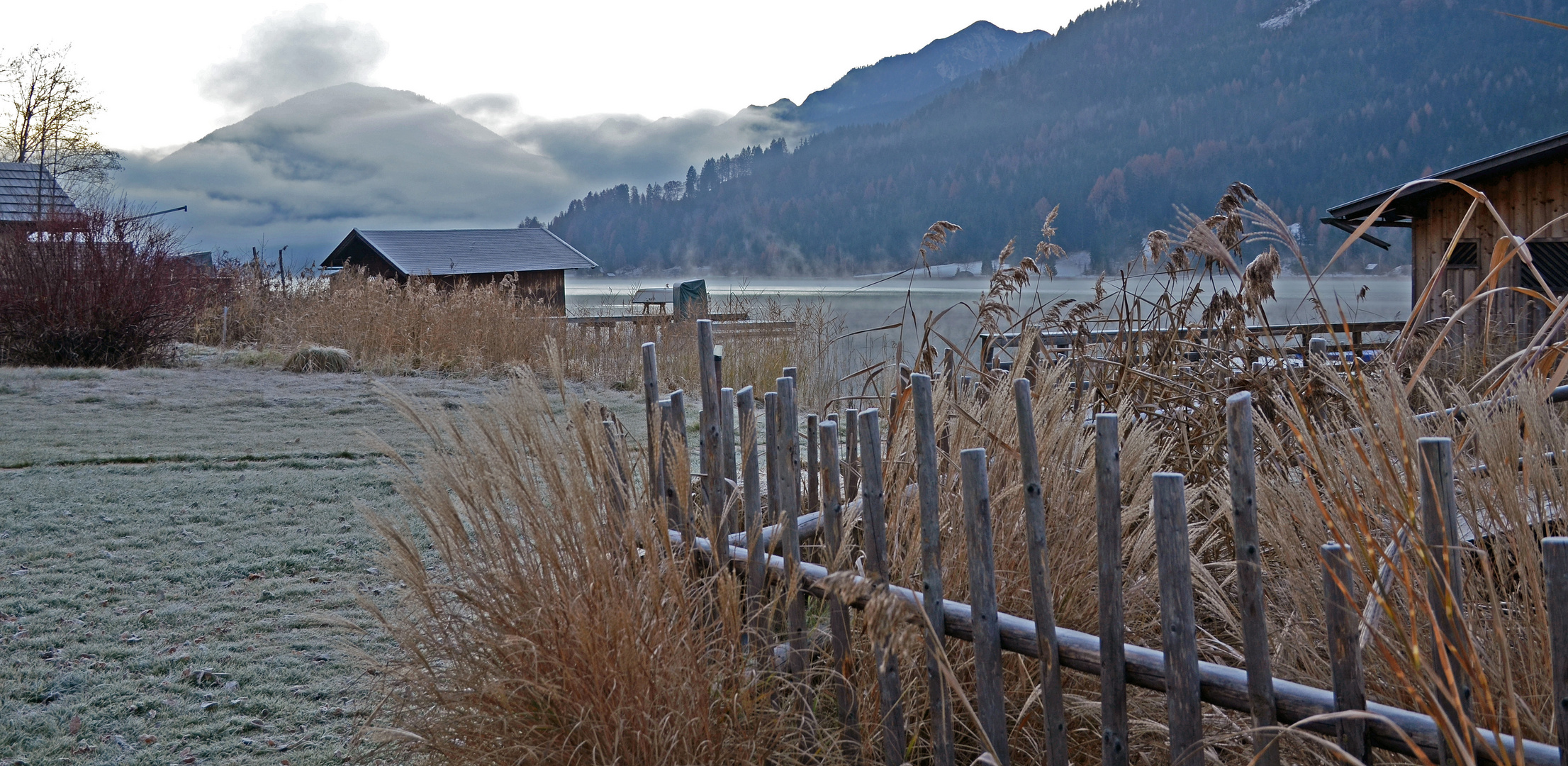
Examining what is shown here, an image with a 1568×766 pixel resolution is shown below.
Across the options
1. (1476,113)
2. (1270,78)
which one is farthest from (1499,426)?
(1270,78)

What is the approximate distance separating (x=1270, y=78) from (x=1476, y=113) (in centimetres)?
2341

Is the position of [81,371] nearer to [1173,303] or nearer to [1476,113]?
[1173,303]

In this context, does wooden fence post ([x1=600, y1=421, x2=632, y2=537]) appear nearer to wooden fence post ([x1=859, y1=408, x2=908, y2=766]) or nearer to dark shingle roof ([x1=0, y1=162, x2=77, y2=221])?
wooden fence post ([x1=859, y1=408, x2=908, y2=766])

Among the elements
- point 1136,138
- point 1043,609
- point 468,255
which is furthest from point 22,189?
point 1136,138

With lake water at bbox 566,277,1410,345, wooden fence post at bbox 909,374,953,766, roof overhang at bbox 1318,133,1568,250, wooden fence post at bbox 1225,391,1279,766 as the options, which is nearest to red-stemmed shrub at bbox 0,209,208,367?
lake water at bbox 566,277,1410,345

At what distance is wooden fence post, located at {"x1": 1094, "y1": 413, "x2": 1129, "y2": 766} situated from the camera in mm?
1426

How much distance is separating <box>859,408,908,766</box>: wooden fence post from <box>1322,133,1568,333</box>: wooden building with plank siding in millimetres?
9617

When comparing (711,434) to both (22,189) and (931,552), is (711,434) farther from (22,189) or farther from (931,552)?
(22,189)

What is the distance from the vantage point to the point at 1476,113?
74.8 meters

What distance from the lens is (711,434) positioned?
7.79 ft

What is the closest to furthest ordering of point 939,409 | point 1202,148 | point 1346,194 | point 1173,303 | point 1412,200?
point 939,409, point 1173,303, point 1412,200, point 1346,194, point 1202,148

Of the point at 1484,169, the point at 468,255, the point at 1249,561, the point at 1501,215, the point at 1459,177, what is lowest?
the point at 1249,561

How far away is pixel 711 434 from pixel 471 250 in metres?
33.2

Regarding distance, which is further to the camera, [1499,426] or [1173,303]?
[1173,303]
